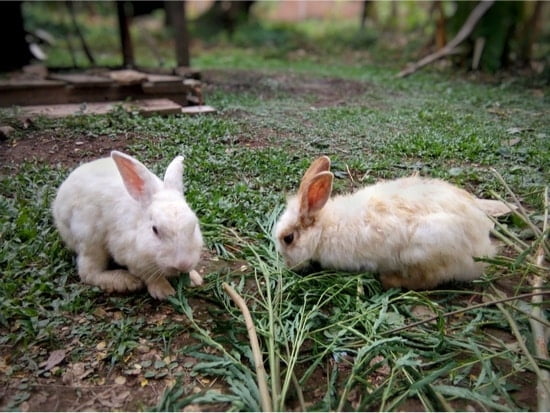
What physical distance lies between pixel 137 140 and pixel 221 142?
0.85 metres

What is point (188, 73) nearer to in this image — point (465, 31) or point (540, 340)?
point (465, 31)

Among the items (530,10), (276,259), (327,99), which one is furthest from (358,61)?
(276,259)

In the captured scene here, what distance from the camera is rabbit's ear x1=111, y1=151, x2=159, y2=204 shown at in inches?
107

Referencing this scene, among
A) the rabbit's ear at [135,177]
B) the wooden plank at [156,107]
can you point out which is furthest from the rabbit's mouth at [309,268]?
the wooden plank at [156,107]

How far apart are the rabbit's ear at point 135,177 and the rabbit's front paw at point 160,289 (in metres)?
0.47

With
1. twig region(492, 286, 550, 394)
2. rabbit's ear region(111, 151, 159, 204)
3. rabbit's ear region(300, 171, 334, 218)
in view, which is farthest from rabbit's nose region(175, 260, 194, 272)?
twig region(492, 286, 550, 394)

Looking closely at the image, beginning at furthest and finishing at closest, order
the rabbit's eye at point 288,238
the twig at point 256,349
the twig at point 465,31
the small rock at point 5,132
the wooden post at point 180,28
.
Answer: the twig at point 465,31 < the wooden post at point 180,28 < the small rock at point 5,132 < the rabbit's eye at point 288,238 < the twig at point 256,349

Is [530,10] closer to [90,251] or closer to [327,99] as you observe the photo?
[327,99]

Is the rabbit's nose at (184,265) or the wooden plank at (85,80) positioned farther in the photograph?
the wooden plank at (85,80)

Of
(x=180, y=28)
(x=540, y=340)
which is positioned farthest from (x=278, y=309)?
(x=180, y=28)

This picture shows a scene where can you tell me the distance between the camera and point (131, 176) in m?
2.73

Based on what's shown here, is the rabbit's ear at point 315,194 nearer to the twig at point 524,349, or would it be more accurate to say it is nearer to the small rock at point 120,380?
the twig at point 524,349

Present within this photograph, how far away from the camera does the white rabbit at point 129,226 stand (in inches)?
102

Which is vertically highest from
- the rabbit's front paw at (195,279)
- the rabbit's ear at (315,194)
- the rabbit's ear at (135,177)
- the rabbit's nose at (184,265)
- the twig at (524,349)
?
the rabbit's ear at (135,177)
